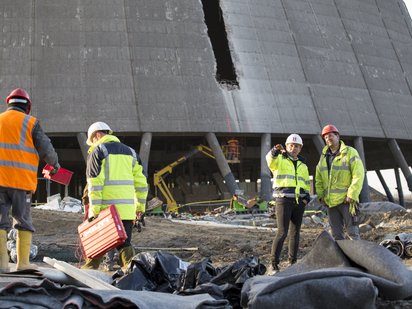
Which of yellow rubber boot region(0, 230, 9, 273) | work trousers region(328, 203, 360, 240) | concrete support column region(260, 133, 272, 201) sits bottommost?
yellow rubber boot region(0, 230, 9, 273)

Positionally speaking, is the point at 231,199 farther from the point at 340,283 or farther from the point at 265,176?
the point at 340,283

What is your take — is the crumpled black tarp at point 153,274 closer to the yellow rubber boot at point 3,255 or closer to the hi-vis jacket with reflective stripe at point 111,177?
the yellow rubber boot at point 3,255

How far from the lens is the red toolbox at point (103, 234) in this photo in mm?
6387

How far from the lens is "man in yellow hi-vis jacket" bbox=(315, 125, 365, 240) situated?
7.81 meters

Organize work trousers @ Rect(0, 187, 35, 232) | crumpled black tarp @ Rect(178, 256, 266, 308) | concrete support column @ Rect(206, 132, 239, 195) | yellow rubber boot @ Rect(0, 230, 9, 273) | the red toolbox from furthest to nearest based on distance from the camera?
concrete support column @ Rect(206, 132, 239, 195)
the red toolbox
work trousers @ Rect(0, 187, 35, 232)
yellow rubber boot @ Rect(0, 230, 9, 273)
crumpled black tarp @ Rect(178, 256, 266, 308)

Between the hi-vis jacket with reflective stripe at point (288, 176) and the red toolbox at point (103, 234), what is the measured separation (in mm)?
2493

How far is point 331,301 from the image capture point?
3.54 meters

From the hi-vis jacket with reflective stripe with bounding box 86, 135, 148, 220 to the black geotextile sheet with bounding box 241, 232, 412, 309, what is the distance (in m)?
3.11

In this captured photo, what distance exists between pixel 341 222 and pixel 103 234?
324cm

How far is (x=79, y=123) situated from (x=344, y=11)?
41.8 feet

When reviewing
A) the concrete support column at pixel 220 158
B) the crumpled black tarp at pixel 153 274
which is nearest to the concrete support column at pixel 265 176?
the concrete support column at pixel 220 158

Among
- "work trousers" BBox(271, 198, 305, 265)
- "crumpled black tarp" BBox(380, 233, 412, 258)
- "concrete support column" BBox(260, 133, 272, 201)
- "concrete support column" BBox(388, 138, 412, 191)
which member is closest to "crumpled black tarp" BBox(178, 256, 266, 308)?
"work trousers" BBox(271, 198, 305, 265)

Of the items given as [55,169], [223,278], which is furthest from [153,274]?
[55,169]

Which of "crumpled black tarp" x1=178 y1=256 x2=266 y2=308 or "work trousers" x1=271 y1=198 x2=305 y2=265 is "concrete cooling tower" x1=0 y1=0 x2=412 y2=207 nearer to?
"work trousers" x1=271 y1=198 x2=305 y2=265
